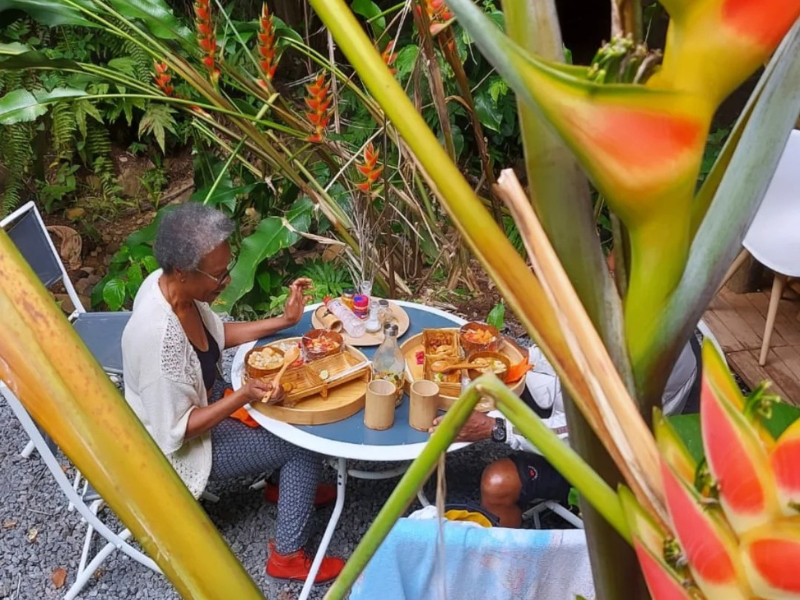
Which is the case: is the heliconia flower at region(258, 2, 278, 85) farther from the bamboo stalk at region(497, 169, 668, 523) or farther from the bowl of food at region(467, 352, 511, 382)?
the bamboo stalk at region(497, 169, 668, 523)

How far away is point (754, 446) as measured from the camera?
0.20 metres

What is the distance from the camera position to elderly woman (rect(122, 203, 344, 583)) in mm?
1442

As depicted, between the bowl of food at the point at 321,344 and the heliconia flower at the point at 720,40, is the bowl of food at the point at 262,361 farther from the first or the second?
the heliconia flower at the point at 720,40

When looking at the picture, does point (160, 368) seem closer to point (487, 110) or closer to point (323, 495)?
point (323, 495)

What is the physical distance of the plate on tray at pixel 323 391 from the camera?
1465mm

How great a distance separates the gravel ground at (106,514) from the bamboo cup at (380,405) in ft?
1.76

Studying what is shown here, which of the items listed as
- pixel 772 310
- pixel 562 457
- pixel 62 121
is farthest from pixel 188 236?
pixel 62 121

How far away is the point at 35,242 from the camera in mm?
1969

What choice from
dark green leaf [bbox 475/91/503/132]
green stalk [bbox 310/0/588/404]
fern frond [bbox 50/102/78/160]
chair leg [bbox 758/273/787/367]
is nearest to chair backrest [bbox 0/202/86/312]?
fern frond [bbox 50/102/78/160]

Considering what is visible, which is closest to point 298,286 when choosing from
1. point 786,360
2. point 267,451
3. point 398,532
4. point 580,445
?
point 267,451

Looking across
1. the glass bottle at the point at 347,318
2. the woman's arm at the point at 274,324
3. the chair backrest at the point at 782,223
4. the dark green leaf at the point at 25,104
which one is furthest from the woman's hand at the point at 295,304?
the chair backrest at the point at 782,223

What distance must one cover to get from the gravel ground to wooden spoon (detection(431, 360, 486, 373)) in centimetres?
56

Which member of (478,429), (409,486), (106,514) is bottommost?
(106,514)

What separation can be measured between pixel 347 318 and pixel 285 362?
1.00ft
